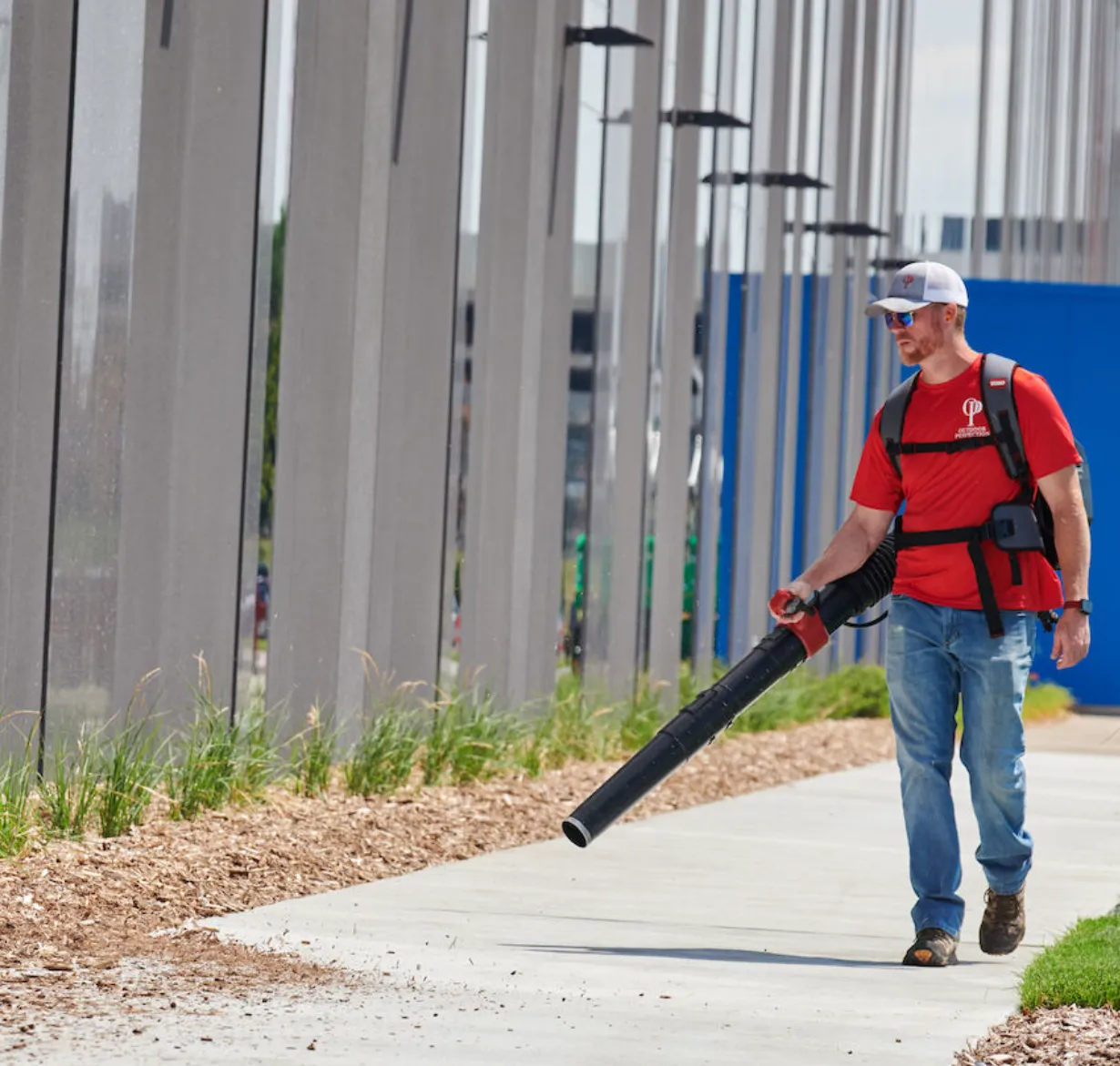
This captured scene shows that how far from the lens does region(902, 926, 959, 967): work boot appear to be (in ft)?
20.4

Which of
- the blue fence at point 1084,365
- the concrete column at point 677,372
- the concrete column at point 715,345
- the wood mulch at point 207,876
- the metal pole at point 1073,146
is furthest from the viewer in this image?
the metal pole at point 1073,146

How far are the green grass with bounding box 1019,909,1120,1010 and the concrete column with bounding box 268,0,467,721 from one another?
496 centimetres

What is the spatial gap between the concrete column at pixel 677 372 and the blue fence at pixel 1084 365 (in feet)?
28.5

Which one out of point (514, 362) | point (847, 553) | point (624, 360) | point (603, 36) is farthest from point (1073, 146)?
point (847, 553)

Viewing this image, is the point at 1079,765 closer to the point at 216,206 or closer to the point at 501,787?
the point at 501,787

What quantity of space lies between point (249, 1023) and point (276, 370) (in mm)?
6210

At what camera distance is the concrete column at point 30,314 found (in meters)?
8.59

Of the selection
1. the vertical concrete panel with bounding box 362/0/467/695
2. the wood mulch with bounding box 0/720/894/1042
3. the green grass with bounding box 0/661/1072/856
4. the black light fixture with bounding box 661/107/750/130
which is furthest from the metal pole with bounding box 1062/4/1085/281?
the wood mulch with bounding box 0/720/894/1042

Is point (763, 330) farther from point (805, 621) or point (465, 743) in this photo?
point (805, 621)

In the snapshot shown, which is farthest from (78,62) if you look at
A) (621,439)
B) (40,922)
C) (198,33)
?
(621,439)

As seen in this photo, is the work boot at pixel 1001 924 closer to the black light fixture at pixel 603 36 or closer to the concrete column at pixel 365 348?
the concrete column at pixel 365 348

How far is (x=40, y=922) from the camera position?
6035 mm

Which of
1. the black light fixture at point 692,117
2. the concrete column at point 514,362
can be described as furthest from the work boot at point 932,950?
the black light fixture at point 692,117

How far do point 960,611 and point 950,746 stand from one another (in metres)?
0.41
